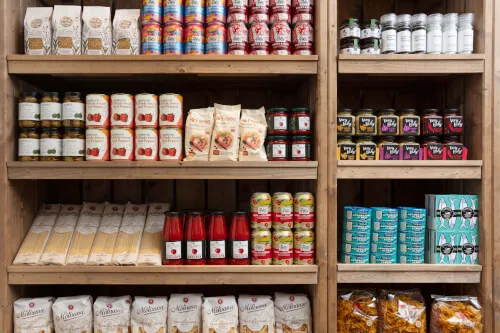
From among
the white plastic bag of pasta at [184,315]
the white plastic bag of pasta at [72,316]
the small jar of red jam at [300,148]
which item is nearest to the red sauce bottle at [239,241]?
the white plastic bag of pasta at [184,315]

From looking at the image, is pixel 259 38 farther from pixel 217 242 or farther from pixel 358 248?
pixel 358 248

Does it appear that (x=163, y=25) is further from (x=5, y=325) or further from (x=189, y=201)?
(x=5, y=325)

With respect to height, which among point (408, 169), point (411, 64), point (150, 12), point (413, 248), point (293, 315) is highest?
point (150, 12)

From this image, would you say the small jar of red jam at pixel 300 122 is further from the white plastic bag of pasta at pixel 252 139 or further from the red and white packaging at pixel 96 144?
the red and white packaging at pixel 96 144

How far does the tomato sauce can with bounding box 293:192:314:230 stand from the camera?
1908 millimetres

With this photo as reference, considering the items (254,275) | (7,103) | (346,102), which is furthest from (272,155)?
(7,103)

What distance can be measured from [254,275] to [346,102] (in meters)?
1.09

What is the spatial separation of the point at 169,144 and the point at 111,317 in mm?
790

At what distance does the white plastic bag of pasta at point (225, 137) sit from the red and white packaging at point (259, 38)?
0.29 metres

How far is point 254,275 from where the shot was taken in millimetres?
1881

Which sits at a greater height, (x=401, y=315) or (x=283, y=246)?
(x=283, y=246)

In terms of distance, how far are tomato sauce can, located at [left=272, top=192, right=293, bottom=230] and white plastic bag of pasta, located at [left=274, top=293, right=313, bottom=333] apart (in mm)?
340

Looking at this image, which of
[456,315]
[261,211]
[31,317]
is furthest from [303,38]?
[31,317]

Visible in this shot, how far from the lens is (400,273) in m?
1.90
